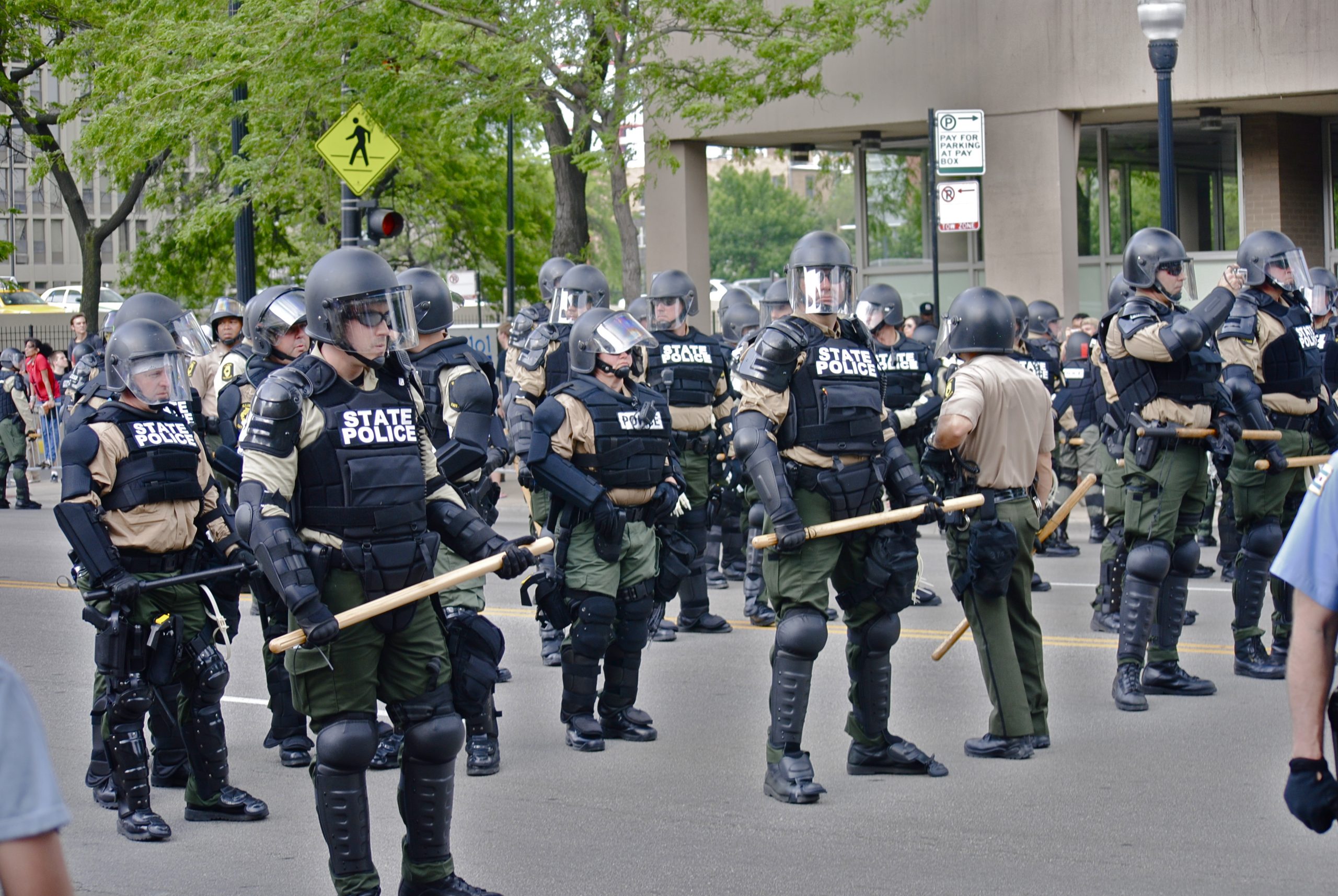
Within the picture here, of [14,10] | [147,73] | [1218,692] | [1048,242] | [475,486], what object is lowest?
[1218,692]

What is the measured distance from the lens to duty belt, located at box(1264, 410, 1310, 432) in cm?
862

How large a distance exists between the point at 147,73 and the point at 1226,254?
13.8 metres

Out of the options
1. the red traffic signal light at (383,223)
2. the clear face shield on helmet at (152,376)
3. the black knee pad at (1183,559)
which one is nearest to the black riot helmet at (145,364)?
the clear face shield on helmet at (152,376)

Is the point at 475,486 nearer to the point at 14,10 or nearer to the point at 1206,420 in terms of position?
the point at 1206,420

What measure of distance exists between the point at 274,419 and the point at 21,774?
2734 mm

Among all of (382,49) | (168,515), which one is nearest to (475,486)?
(168,515)

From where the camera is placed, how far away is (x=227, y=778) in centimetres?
632

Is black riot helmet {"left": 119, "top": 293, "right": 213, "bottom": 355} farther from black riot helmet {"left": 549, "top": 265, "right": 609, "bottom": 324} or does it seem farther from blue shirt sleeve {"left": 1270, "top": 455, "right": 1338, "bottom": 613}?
blue shirt sleeve {"left": 1270, "top": 455, "right": 1338, "bottom": 613}

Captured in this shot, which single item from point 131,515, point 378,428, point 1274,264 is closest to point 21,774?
point 378,428

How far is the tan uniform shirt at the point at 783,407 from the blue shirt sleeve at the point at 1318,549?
10.2 ft

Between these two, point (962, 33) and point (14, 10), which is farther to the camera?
point (14, 10)

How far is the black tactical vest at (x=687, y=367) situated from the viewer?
10125 mm

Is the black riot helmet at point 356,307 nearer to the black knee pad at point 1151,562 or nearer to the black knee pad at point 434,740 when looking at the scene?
the black knee pad at point 434,740

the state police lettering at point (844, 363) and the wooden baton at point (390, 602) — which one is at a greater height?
the state police lettering at point (844, 363)
